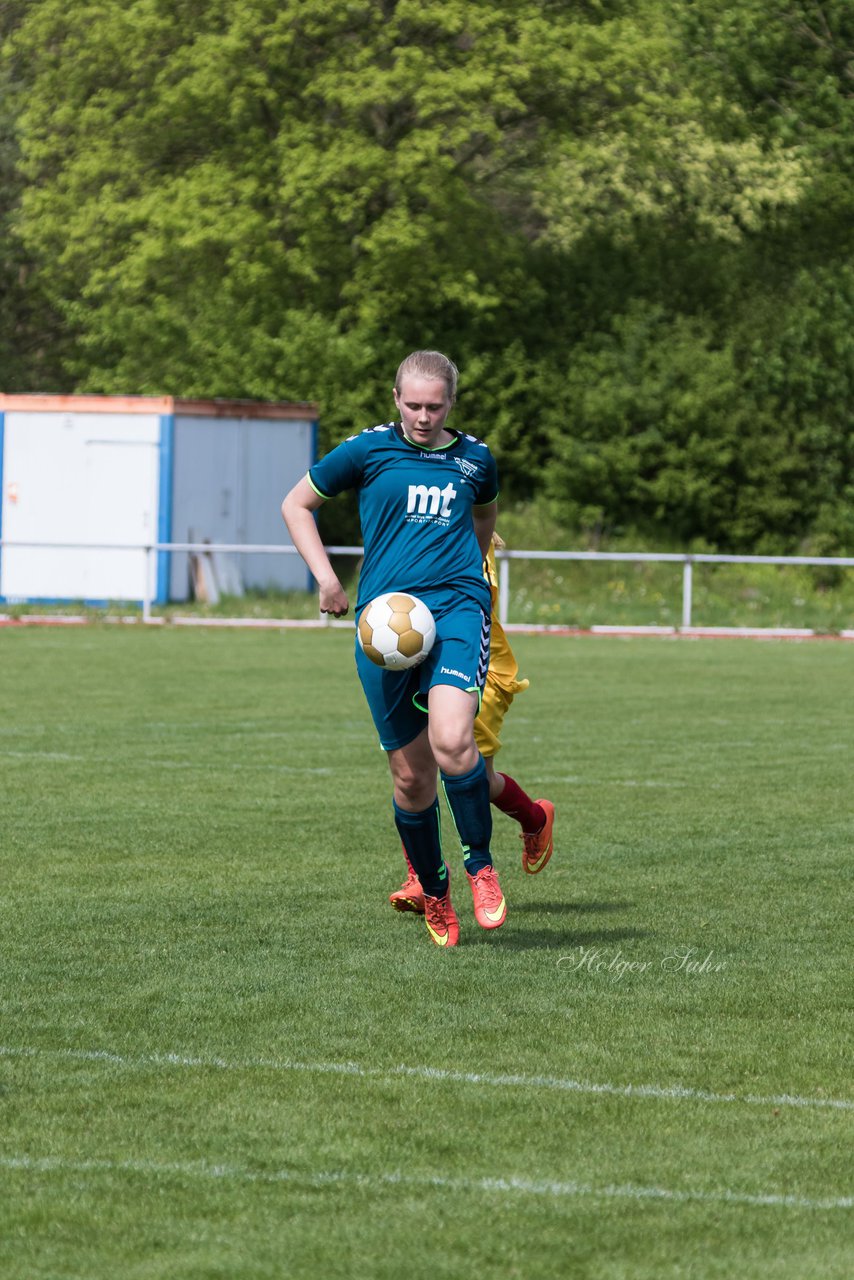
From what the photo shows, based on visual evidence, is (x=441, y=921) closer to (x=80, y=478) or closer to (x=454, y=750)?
(x=454, y=750)

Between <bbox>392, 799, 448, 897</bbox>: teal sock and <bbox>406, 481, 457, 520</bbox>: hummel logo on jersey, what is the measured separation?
1.05 metres

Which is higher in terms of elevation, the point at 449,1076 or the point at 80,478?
the point at 449,1076

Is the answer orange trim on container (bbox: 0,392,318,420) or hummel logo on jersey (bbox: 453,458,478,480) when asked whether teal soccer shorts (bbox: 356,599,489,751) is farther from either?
orange trim on container (bbox: 0,392,318,420)

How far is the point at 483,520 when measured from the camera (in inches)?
281

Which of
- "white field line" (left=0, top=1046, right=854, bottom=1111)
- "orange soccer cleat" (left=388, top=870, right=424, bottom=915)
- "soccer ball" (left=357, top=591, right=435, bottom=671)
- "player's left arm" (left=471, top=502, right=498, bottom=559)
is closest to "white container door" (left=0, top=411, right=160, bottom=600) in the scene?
"orange soccer cleat" (left=388, top=870, right=424, bottom=915)

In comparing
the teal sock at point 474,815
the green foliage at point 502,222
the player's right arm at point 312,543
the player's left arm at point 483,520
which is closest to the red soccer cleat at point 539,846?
the teal sock at point 474,815

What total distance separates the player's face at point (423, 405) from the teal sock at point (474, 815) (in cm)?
114

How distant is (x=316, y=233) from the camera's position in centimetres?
3797

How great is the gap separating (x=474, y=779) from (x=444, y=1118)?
2295 mm

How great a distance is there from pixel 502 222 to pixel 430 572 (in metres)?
35.0

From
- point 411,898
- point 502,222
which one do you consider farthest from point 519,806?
point 502,222

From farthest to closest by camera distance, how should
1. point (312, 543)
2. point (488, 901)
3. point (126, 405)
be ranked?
point (126, 405) < point (488, 901) < point (312, 543)

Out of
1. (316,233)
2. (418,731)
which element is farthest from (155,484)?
(418,731)

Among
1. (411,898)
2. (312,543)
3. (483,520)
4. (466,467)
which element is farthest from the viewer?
(411,898)
